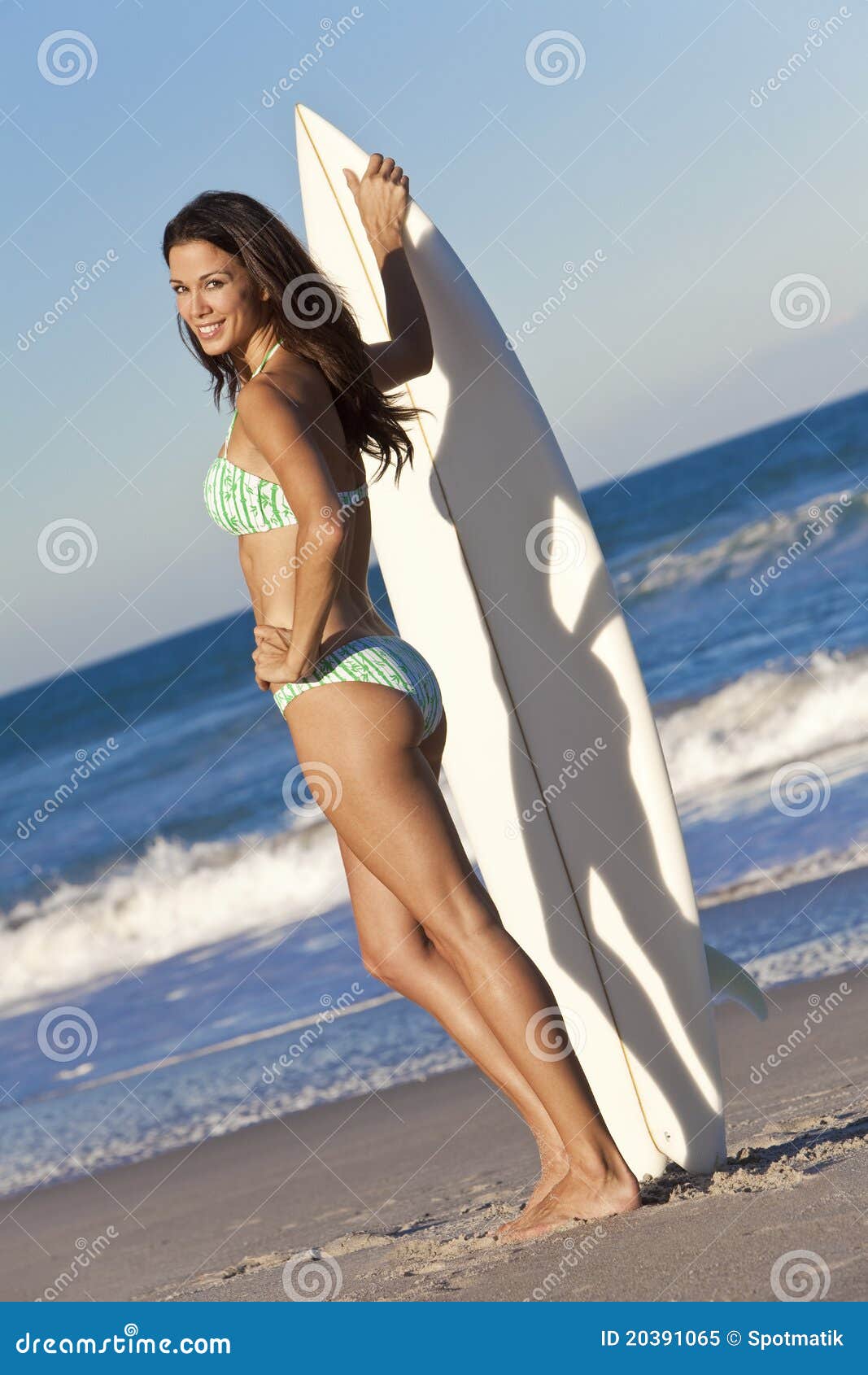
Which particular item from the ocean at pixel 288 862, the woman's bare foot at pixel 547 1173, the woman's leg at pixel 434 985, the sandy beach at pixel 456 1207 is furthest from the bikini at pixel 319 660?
the ocean at pixel 288 862

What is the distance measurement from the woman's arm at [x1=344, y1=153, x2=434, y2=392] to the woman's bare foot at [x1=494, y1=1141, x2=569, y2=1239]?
56.7 inches

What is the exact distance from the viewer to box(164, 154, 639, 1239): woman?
2131mm

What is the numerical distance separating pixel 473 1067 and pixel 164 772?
11974 millimetres

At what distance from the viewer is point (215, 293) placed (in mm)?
2225

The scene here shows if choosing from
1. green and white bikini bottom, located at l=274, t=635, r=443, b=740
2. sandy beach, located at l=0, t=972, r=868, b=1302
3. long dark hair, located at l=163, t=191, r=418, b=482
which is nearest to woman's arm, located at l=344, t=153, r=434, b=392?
long dark hair, located at l=163, t=191, r=418, b=482

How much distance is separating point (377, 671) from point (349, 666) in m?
0.05

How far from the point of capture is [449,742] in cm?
292

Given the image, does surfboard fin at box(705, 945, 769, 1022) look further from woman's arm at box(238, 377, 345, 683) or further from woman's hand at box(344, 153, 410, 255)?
woman's hand at box(344, 153, 410, 255)

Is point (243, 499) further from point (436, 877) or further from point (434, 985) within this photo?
point (434, 985)

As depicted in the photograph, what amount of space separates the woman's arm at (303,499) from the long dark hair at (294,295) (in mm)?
157

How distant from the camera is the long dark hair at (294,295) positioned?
2.22m

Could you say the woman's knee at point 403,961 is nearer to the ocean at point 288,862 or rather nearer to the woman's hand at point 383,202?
the woman's hand at point 383,202

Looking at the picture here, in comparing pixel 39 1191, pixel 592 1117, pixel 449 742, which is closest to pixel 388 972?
pixel 592 1117

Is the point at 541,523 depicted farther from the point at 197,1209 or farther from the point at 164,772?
the point at 164,772
